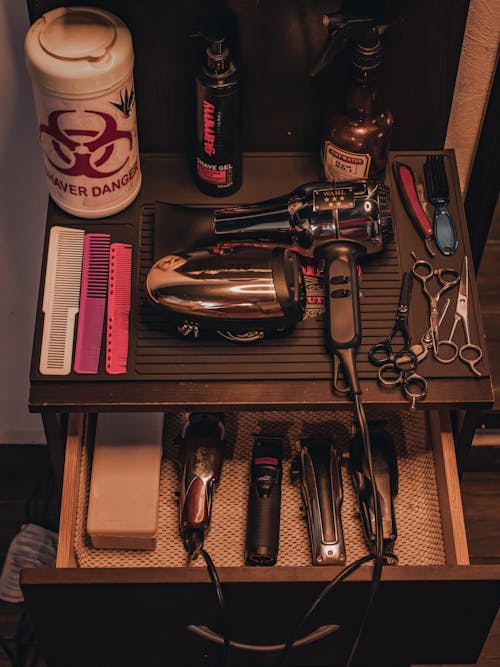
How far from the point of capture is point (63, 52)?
990 millimetres

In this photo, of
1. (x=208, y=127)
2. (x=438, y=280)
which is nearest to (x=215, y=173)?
(x=208, y=127)

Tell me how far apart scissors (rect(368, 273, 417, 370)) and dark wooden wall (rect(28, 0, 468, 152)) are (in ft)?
0.79

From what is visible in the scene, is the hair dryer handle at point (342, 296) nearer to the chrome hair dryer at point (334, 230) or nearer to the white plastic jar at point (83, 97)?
the chrome hair dryer at point (334, 230)

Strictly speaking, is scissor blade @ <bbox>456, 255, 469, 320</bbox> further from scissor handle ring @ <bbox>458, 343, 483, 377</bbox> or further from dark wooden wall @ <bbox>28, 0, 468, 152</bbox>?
dark wooden wall @ <bbox>28, 0, 468, 152</bbox>

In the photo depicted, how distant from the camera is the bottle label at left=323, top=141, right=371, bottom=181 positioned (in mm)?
1120

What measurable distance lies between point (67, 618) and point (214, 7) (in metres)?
0.69

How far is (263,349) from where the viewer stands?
1070 mm

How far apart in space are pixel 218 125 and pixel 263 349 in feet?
0.84

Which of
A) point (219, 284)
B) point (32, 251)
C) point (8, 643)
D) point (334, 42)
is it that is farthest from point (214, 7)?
point (8, 643)

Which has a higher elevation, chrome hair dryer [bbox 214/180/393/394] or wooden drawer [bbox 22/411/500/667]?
chrome hair dryer [bbox 214/180/393/394]

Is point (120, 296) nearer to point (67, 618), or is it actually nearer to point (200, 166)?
point (200, 166)

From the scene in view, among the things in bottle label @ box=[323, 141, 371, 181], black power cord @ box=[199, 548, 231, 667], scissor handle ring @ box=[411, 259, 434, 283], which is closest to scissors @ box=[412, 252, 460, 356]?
scissor handle ring @ box=[411, 259, 434, 283]

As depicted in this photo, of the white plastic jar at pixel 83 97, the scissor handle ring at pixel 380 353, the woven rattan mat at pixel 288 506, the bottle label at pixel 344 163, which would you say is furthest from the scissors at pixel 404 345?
the white plastic jar at pixel 83 97

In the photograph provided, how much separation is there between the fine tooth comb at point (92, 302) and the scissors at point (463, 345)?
373 millimetres
